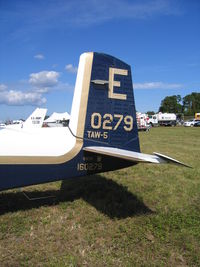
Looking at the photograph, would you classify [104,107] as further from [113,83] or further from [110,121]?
[113,83]

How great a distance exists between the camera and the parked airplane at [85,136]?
3941 mm

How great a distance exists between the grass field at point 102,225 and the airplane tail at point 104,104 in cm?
135

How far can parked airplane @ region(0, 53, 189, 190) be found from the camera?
3.94 metres

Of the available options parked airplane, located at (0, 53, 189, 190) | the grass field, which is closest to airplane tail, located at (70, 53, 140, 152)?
parked airplane, located at (0, 53, 189, 190)

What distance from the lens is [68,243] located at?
3.48m

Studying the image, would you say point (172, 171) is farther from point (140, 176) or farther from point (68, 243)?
point (68, 243)

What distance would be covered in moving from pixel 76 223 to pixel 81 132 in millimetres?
1675

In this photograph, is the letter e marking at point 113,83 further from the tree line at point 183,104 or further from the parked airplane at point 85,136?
the tree line at point 183,104

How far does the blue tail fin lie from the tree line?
133391 mm

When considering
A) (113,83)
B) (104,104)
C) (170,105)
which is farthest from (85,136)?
(170,105)

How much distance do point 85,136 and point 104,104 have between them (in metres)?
0.76

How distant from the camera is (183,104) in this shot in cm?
15375

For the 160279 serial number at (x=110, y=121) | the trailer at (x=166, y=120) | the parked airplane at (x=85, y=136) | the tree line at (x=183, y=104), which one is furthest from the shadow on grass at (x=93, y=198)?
the tree line at (x=183, y=104)

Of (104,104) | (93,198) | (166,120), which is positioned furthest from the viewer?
(166,120)
